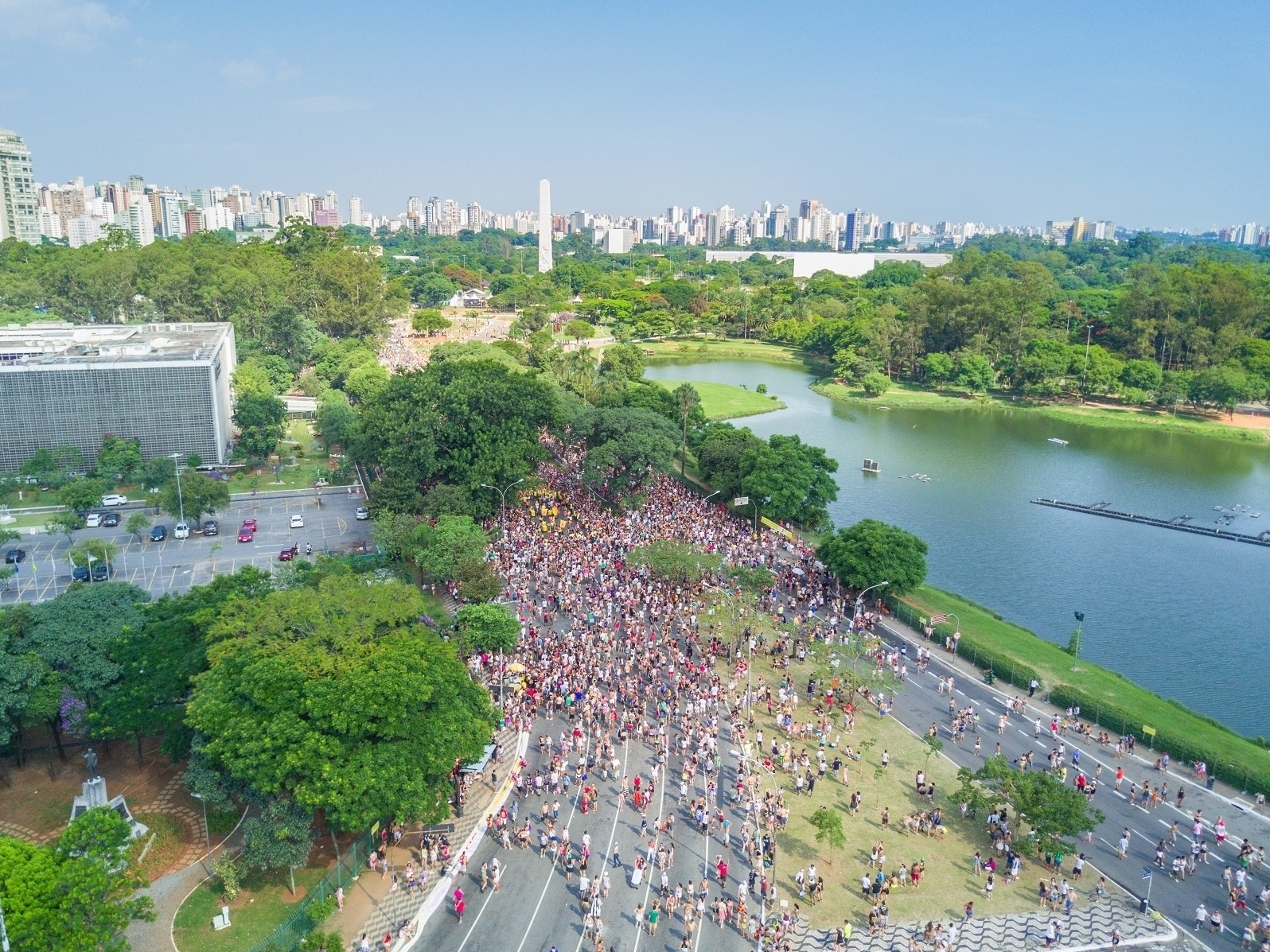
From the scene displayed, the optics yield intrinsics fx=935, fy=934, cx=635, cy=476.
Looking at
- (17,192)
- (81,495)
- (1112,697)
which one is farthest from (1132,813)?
(17,192)

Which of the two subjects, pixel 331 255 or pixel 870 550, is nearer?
pixel 870 550

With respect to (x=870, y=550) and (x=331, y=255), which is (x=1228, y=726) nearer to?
(x=870, y=550)

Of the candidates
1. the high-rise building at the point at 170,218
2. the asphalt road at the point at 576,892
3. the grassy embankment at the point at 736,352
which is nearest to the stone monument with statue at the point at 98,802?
the asphalt road at the point at 576,892

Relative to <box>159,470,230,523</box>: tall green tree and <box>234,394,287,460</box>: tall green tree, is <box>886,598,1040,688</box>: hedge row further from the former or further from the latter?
<box>234,394,287,460</box>: tall green tree

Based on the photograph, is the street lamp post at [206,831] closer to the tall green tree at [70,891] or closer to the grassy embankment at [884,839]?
the tall green tree at [70,891]

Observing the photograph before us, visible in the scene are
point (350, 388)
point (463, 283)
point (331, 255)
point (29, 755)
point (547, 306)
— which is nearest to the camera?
point (29, 755)

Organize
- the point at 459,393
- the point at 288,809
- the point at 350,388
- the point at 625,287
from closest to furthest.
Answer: the point at 288,809 → the point at 459,393 → the point at 350,388 → the point at 625,287

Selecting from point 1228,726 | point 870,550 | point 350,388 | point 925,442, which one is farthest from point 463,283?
point 1228,726

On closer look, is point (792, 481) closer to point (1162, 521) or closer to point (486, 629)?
point (486, 629)
